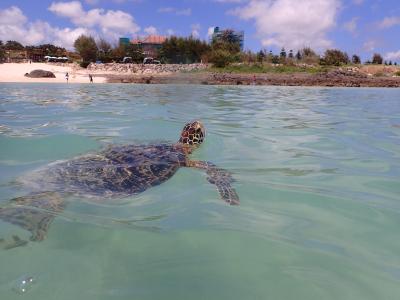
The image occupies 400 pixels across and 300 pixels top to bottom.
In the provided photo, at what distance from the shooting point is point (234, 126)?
351 inches

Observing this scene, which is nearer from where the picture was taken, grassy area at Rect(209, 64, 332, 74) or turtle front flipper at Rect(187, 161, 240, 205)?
turtle front flipper at Rect(187, 161, 240, 205)

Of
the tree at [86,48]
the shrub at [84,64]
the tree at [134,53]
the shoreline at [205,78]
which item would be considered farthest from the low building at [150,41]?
the shoreline at [205,78]

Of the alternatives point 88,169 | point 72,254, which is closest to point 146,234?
point 72,254

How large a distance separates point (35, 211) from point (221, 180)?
6.22 ft

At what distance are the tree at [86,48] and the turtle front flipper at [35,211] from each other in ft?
199

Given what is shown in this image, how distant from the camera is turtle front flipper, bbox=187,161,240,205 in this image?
12.4ft

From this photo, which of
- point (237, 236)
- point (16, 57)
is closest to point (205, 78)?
point (237, 236)

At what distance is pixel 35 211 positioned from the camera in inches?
127

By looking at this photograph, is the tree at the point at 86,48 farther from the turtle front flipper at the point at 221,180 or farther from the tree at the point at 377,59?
the turtle front flipper at the point at 221,180

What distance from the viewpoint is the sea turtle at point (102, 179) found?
3.21m

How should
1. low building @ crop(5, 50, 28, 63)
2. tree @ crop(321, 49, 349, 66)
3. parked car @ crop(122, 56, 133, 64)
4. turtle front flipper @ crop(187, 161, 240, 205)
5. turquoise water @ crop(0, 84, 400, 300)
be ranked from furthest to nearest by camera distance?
parked car @ crop(122, 56, 133, 64), low building @ crop(5, 50, 28, 63), tree @ crop(321, 49, 349, 66), turtle front flipper @ crop(187, 161, 240, 205), turquoise water @ crop(0, 84, 400, 300)

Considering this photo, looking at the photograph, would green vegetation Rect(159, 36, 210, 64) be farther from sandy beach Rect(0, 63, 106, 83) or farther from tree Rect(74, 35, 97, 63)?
sandy beach Rect(0, 63, 106, 83)

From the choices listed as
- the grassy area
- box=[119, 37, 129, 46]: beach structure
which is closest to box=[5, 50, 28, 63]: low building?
box=[119, 37, 129, 46]: beach structure

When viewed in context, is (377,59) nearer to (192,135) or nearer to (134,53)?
(134,53)
